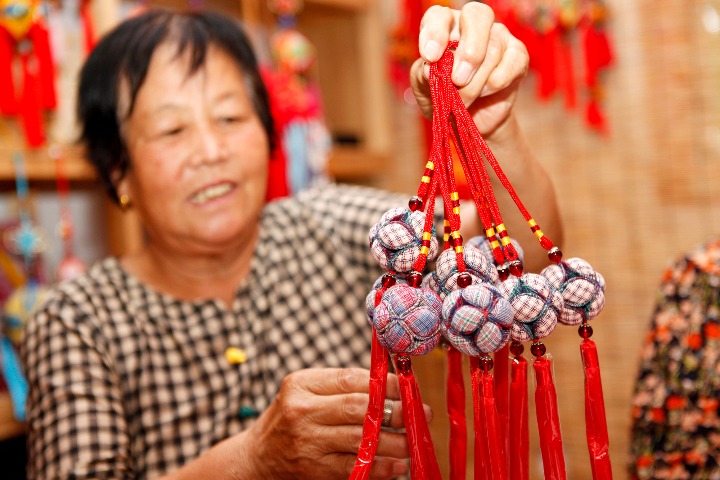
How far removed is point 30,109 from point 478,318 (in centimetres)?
121

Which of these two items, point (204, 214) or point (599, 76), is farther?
point (599, 76)

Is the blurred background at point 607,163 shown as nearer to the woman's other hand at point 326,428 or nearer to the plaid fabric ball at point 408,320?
the woman's other hand at point 326,428

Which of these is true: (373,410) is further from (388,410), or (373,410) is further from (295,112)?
(295,112)

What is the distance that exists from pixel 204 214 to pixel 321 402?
1.46 ft

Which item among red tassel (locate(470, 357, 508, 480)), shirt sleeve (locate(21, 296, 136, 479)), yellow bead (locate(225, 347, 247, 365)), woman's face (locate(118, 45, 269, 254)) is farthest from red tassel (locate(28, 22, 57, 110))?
red tassel (locate(470, 357, 508, 480))

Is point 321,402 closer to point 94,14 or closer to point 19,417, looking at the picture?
point 19,417

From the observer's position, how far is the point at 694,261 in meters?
1.03

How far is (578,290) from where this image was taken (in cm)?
54

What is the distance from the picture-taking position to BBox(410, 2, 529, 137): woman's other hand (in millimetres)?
647

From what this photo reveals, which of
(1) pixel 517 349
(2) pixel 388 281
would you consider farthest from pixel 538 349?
(2) pixel 388 281

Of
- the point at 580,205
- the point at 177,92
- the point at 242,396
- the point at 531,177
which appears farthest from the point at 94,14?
the point at 580,205

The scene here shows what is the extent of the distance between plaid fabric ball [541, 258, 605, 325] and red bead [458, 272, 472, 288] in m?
0.07

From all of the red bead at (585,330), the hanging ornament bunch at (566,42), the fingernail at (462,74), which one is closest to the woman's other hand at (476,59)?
the fingernail at (462,74)

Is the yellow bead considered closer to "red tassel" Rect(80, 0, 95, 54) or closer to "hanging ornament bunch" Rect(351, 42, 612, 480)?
"hanging ornament bunch" Rect(351, 42, 612, 480)
